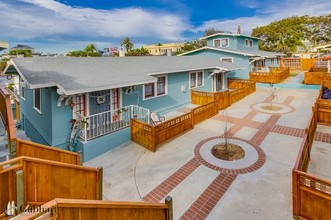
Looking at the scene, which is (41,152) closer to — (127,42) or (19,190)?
(19,190)

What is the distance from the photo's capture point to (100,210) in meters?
2.86

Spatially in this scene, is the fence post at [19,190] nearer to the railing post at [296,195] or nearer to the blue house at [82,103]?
the blue house at [82,103]

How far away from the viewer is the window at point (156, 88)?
1251 cm

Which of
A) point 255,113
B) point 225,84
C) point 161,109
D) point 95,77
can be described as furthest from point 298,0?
point 95,77

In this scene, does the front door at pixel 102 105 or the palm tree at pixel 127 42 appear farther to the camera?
the palm tree at pixel 127 42

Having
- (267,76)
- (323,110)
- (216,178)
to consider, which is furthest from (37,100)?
(267,76)

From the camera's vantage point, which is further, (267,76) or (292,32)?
(292,32)

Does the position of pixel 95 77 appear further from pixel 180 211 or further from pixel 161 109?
pixel 180 211

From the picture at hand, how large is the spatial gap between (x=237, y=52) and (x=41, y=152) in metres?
23.2

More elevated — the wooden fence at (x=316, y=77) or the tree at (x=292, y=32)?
the tree at (x=292, y=32)

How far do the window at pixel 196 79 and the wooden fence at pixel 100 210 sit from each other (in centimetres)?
1314

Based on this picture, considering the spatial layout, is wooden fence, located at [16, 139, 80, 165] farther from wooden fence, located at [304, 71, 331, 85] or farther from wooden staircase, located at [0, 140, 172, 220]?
wooden fence, located at [304, 71, 331, 85]

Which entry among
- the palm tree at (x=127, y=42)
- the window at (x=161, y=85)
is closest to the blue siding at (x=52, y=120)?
the window at (x=161, y=85)

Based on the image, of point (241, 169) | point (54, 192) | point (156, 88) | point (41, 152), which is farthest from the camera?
point (156, 88)
